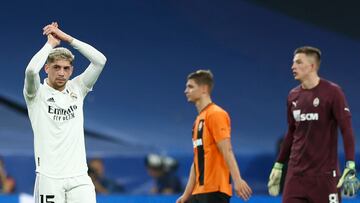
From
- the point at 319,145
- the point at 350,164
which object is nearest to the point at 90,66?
the point at 319,145

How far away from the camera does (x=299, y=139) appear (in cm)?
676

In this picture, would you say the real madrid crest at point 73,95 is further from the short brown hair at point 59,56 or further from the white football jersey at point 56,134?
the short brown hair at point 59,56

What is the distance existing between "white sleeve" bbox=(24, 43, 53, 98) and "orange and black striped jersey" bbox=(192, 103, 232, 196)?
1.47 meters

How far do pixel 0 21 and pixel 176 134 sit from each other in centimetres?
335

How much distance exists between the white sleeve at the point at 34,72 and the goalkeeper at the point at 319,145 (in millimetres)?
1892

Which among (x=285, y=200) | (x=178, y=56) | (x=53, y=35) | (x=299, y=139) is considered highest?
(x=178, y=56)

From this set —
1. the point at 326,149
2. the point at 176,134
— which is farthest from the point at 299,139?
the point at 176,134

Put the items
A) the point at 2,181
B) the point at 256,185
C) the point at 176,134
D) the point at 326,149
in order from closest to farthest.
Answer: the point at 326,149, the point at 2,181, the point at 256,185, the point at 176,134

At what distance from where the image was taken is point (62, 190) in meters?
6.36

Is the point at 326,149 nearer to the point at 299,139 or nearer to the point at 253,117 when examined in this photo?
the point at 299,139

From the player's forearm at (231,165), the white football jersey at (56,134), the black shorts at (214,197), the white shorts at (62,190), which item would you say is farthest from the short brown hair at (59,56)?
the black shorts at (214,197)

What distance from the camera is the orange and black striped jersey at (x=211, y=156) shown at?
718 cm

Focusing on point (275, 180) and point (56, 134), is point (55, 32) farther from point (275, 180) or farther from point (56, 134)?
point (275, 180)

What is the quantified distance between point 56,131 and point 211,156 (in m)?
1.40
